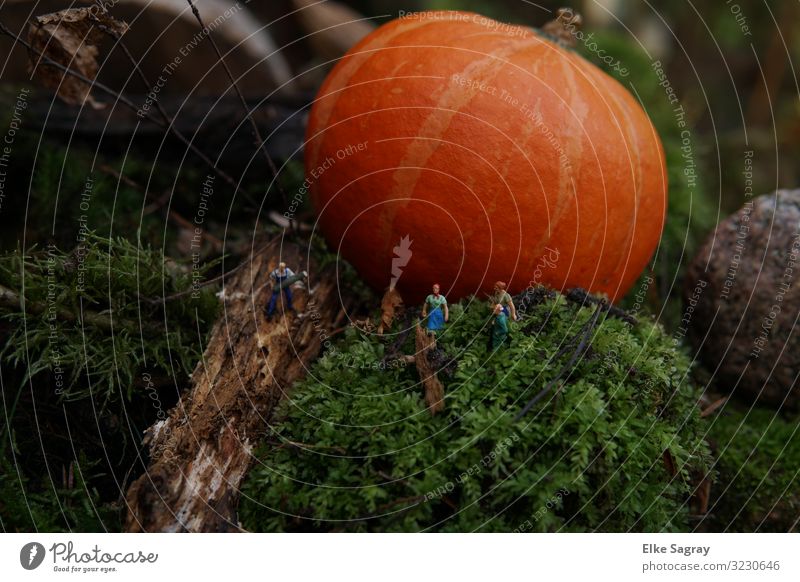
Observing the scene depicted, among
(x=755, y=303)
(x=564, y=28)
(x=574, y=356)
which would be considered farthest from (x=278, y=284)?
(x=755, y=303)

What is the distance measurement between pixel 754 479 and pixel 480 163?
1948 millimetres

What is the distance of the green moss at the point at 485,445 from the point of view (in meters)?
2.31

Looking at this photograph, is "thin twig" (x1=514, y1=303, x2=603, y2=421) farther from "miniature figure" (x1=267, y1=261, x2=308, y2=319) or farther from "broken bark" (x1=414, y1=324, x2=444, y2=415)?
"miniature figure" (x1=267, y1=261, x2=308, y2=319)

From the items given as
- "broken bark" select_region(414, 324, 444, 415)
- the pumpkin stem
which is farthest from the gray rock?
"broken bark" select_region(414, 324, 444, 415)

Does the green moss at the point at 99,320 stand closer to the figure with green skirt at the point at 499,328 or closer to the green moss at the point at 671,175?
the figure with green skirt at the point at 499,328

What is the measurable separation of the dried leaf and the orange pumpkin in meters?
1.06

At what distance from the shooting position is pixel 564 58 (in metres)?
2.98

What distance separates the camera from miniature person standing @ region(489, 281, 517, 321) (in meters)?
2.62

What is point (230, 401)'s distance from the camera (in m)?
2.64

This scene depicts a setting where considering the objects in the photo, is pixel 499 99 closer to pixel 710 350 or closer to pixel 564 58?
pixel 564 58

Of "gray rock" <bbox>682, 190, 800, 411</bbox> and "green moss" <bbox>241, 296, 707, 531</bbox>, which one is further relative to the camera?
"gray rock" <bbox>682, 190, 800, 411</bbox>

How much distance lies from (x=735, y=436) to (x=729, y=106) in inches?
241
